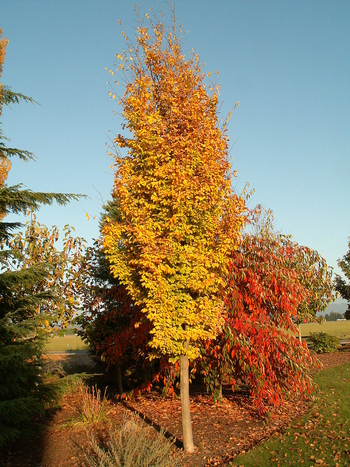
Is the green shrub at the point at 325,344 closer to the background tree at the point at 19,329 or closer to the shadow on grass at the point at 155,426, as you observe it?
the shadow on grass at the point at 155,426

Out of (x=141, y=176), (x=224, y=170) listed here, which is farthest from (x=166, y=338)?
(x=224, y=170)

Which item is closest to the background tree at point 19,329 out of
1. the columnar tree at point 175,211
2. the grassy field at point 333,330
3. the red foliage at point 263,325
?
the columnar tree at point 175,211

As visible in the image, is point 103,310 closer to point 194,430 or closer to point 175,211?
point 194,430

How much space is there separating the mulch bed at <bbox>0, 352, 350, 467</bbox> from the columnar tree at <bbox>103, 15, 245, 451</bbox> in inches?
31.8

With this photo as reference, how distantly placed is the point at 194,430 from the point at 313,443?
2.46 metres

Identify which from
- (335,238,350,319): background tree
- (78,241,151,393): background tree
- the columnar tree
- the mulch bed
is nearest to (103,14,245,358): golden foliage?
the columnar tree

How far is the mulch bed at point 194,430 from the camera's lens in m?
6.54

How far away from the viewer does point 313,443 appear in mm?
6527

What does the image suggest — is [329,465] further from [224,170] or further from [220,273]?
[224,170]

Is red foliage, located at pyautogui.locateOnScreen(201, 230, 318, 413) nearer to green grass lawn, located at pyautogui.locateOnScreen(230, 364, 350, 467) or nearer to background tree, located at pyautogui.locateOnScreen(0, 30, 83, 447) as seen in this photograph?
green grass lawn, located at pyautogui.locateOnScreen(230, 364, 350, 467)

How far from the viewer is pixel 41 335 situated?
7855 mm

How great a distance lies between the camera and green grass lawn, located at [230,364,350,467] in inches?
228

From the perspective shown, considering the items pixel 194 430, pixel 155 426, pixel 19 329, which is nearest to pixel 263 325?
pixel 194 430

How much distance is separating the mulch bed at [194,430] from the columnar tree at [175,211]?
31.8 inches
